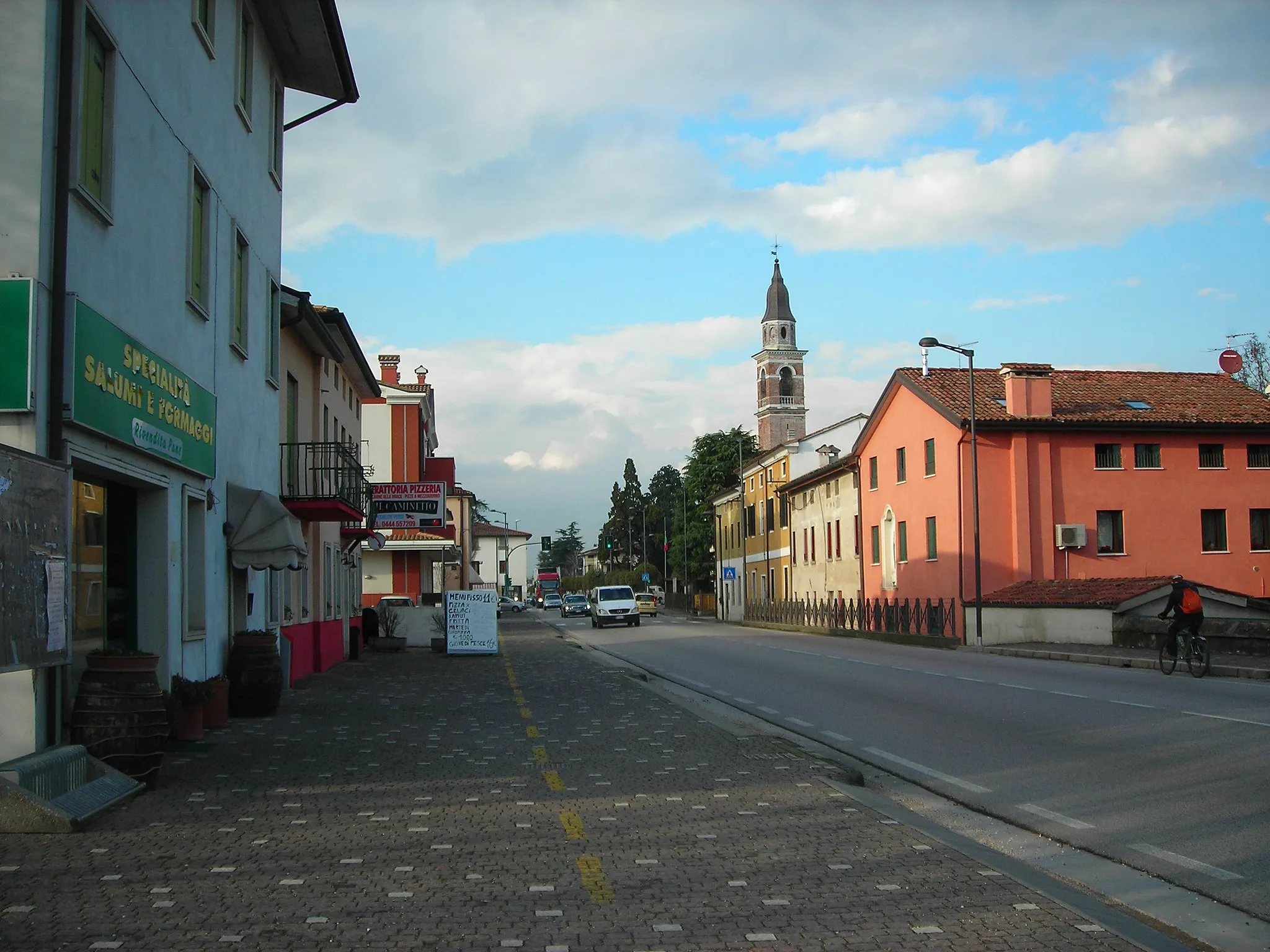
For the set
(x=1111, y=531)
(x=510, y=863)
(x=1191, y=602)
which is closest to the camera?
(x=510, y=863)

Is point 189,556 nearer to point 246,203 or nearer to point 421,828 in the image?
point 246,203

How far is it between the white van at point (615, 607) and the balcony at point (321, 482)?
32365mm

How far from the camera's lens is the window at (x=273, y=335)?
18531mm

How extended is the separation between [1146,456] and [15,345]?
3767 cm

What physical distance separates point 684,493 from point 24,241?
95.1m

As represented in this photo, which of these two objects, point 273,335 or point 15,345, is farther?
point 273,335

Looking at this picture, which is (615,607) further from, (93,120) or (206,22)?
(93,120)

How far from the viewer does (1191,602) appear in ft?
64.6

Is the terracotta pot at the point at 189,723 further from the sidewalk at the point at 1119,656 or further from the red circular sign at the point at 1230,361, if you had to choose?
the red circular sign at the point at 1230,361

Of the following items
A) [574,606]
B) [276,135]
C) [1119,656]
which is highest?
[276,135]

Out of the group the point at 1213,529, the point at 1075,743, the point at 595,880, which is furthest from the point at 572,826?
the point at 1213,529

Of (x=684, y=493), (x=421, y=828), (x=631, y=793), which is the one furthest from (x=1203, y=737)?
(x=684, y=493)

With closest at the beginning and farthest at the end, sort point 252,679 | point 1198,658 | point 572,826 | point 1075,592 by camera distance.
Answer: point 572,826, point 252,679, point 1198,658, point 1075,592

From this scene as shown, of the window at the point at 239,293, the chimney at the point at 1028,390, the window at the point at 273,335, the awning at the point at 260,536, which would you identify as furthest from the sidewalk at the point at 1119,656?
the window at the point at 239,293
